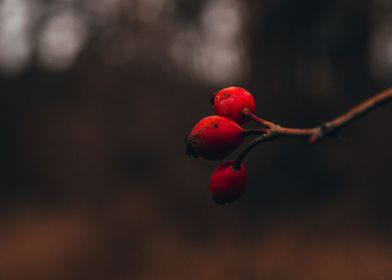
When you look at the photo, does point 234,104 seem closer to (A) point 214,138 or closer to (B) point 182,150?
(A) point 214,138

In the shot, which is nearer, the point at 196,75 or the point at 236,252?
the point at 236,252

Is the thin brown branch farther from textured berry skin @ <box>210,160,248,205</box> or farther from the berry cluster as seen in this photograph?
textured berry skin @ <box>210,160,248,205</box>

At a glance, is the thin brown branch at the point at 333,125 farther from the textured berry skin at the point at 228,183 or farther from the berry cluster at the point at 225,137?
the textured berry skin at the point at 228,183

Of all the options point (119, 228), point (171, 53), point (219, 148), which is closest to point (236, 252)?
point (119, 228)

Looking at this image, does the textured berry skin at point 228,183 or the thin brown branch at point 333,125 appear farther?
the textured berry skin at point 228,183

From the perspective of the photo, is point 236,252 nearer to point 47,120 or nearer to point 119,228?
point 119,228

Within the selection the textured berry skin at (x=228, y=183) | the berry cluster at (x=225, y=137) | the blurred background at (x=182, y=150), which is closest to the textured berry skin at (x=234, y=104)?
the berry cluster at (x=225, y=137)

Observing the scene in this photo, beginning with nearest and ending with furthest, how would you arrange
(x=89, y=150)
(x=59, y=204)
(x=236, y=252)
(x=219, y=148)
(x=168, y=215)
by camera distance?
(x=219, y=148), (x=236, y=252), (x=168, y=215), (x=59, y=204), (x=89, y=150)
